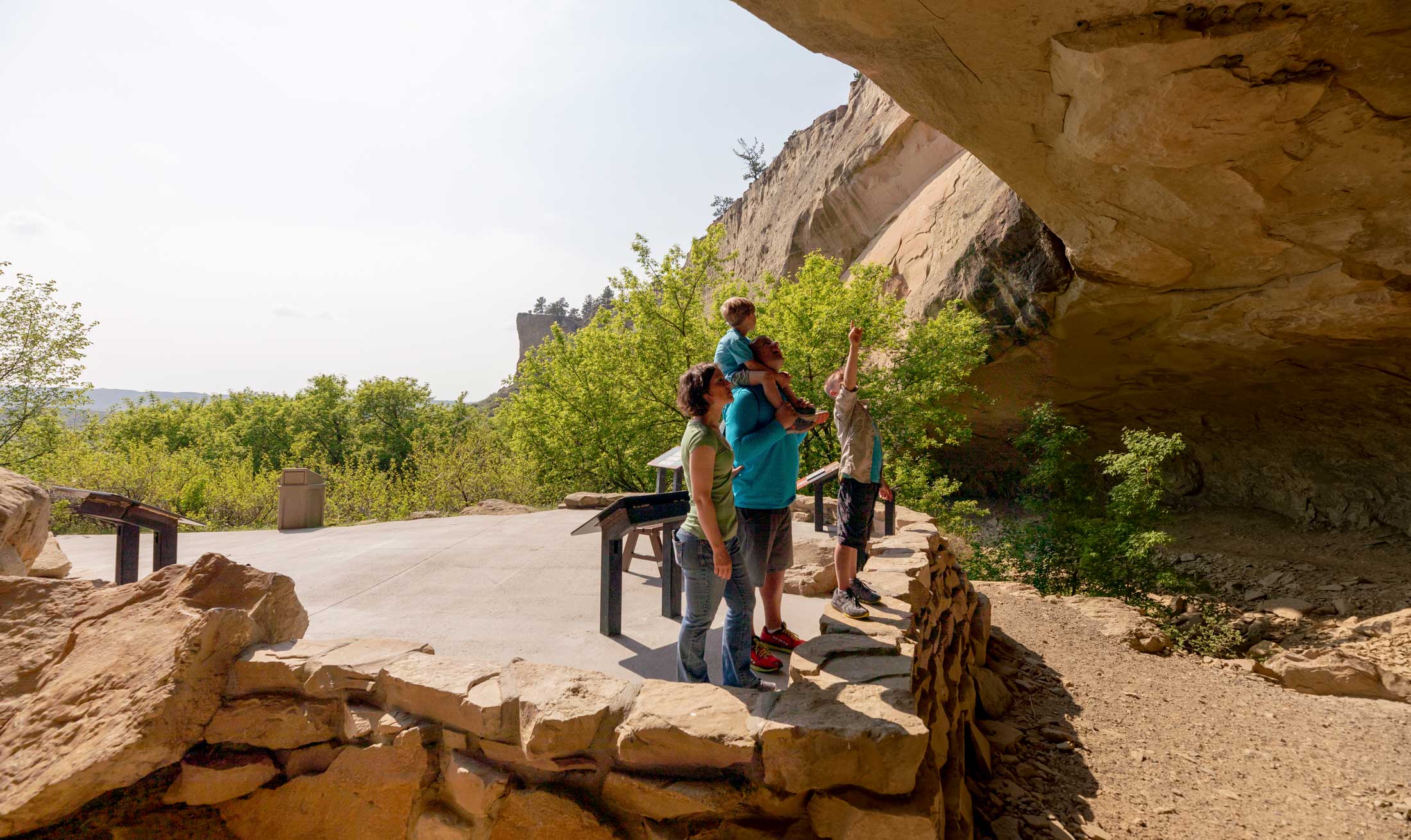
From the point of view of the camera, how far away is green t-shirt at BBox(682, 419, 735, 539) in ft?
8.57

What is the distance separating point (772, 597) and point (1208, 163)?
5.74 m

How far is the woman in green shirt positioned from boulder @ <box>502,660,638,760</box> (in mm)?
361

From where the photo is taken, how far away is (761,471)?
9.77ft

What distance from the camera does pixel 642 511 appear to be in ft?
12.6

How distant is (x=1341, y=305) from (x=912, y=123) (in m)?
12.2

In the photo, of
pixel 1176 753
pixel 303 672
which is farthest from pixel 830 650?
pixel 1176 753

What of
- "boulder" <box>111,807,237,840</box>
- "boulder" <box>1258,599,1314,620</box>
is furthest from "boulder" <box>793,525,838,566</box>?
"boulder" <box>1258,599,1314,620</box>

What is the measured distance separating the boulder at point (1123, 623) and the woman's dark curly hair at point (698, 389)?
22.8 ft

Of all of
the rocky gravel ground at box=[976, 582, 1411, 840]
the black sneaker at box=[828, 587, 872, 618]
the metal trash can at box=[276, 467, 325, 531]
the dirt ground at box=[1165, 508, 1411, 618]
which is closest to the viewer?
the black sneaker at box=[828, 587, 872, 618]

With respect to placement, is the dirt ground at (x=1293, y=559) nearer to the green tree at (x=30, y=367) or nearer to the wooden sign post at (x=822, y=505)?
the wooden sign post at (x=822, y=505)

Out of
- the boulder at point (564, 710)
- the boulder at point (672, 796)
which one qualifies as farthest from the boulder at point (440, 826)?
the boulder at point (672, 796)

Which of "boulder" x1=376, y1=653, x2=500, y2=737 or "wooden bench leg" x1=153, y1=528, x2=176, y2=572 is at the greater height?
"wooden bench leg" x1=153, y1=528, x2=176, y2=572

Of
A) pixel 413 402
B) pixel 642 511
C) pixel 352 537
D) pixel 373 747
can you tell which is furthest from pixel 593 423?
pixel 413 402

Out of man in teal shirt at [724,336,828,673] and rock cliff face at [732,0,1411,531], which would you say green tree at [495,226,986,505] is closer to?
rock cliff face at [732,0,1411,531]
